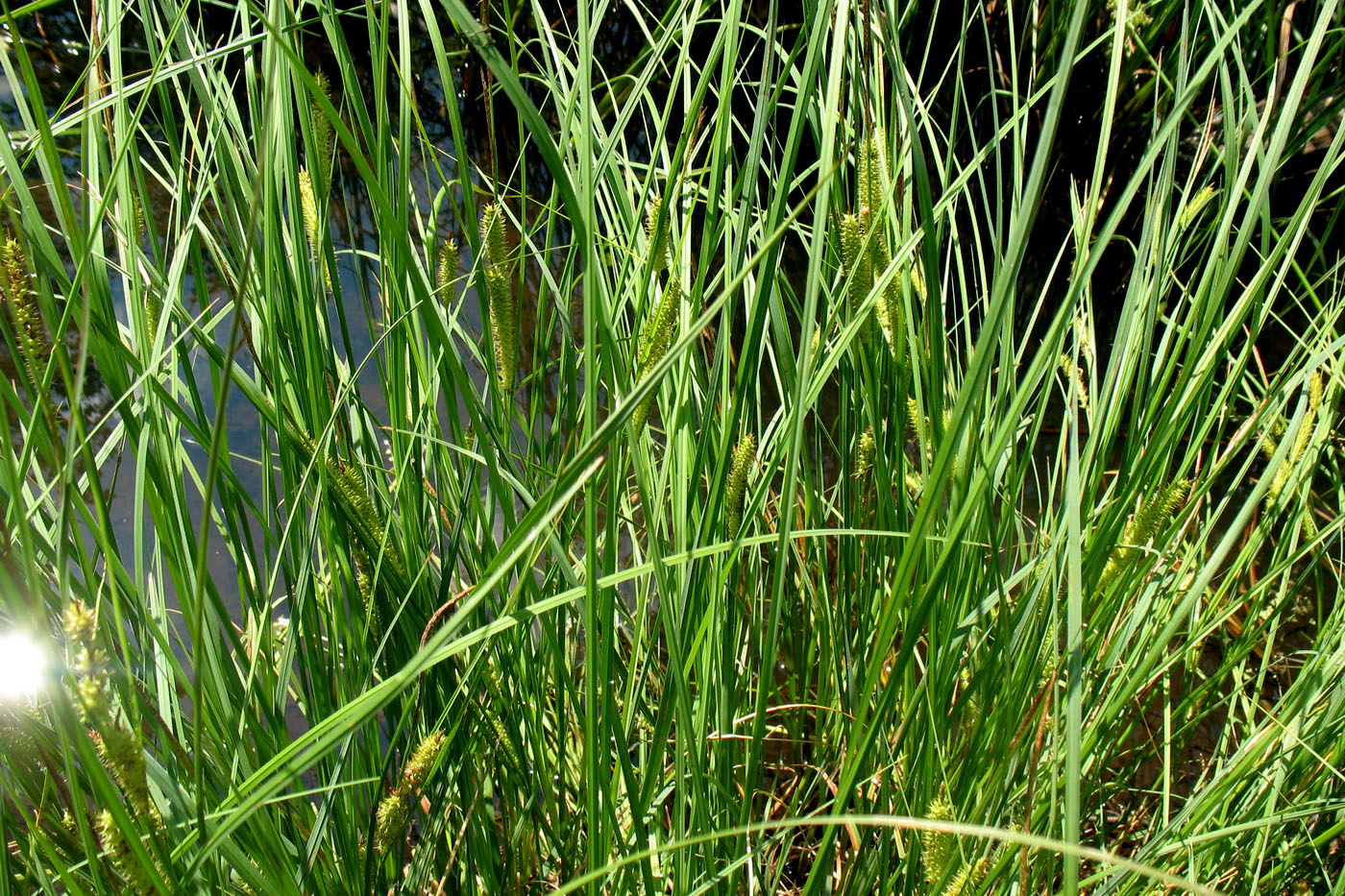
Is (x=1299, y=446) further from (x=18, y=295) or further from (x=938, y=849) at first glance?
(x=18, y=295)

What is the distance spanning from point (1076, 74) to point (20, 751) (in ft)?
5.16

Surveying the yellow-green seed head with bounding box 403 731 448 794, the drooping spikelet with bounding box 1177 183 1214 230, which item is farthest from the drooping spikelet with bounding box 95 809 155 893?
the drooping spikelet with bounding box 1177 183 1214 230

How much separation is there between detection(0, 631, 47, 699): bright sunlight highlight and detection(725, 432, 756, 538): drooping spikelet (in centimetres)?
34

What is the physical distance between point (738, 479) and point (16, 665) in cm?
35

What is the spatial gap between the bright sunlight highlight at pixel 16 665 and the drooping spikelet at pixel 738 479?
337 mm

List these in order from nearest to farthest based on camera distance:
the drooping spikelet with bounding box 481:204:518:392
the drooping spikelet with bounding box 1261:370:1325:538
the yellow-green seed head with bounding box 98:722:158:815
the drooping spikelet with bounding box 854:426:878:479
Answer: the yellow-green seed head with bounding box 98:722:158:815, the drooping spikelet with bounding box 481:204:518:392, the drooping spikelet with bounding box 854:426:878:479, the drooping spikelet with bounding box 1261:370:1325:538

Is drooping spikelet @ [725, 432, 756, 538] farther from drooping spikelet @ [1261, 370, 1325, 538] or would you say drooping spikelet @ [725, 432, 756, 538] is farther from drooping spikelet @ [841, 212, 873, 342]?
drooping spikelet @ [1261, 370, 1325, 538]

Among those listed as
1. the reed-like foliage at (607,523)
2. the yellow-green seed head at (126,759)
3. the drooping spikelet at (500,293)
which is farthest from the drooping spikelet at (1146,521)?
the yellow-green seed head at (126,759)

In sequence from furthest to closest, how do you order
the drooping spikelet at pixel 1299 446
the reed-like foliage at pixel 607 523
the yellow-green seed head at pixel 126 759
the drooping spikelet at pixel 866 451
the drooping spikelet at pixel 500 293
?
the drooping spikelet at pixel 1299 446 < the drooping spikelet at pixel 866 451 < the drooping spikelet at pixel 500 293 < the reed-like foliage at pixel 607 523 < the yellow-green seed head at pixel 126 759

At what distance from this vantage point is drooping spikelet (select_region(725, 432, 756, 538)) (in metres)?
0.49

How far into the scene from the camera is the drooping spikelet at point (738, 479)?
49 centimetres

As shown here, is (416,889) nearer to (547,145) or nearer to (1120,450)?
(547,145)

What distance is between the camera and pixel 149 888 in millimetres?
352

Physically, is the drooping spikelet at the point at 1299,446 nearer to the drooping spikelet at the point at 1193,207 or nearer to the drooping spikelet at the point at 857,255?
the drooping spikelet at the point at 1193,207
